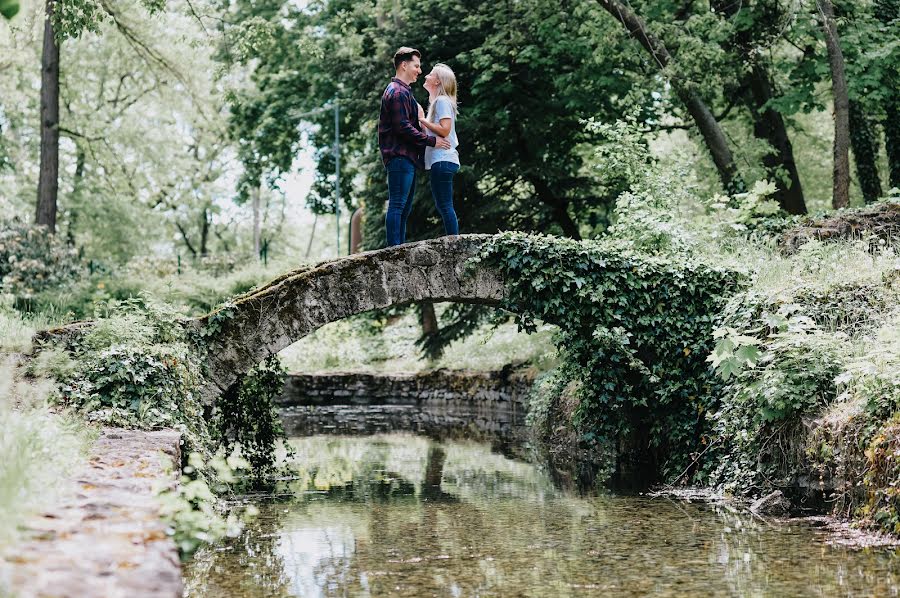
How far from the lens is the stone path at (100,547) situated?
2.86m

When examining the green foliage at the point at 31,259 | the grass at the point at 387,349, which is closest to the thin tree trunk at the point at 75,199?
the grass at the point at 387,349

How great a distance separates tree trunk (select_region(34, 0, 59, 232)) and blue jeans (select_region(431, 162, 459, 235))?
1338 cm

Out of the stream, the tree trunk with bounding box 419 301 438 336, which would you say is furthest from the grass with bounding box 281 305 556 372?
the stream

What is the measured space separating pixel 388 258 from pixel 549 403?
15.7 ft

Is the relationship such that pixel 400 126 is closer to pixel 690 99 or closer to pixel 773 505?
pixel 773 505

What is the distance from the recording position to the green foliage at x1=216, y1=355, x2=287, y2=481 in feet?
34.6

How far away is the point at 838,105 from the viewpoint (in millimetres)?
13977

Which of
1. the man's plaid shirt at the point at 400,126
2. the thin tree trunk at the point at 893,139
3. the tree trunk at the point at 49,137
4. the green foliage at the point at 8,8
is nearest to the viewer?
the green foliage at the point at 8,8

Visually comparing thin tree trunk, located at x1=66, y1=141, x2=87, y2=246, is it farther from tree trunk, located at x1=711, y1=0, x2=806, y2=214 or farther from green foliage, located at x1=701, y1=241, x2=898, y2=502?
green foliage, located at x1=701, y1=241, x2=898, y2=502

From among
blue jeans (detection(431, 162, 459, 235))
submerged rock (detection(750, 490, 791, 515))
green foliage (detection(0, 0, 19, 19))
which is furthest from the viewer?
blue jeans (detection(431, 162, 459, 235))

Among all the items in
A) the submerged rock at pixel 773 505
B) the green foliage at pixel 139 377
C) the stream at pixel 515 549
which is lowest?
the stream at pixel 515 549

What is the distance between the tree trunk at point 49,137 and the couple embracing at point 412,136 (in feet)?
43.6

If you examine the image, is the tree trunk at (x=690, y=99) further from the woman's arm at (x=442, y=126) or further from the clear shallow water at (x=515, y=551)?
the clear shallow water at (x=515, y=551)

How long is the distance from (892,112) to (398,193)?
11636 millimetres
